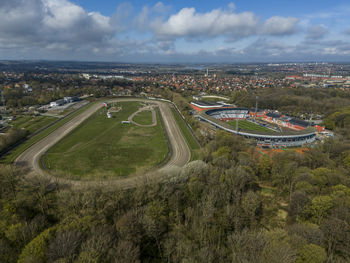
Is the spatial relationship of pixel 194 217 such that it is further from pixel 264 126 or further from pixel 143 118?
pixel 264 126

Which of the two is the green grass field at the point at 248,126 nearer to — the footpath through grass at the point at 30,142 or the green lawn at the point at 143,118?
the green lawn at the point at 143,118

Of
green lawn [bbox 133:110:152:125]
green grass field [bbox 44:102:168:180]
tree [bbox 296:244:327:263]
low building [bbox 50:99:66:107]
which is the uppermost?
low building [bbox 50:99:66:107]

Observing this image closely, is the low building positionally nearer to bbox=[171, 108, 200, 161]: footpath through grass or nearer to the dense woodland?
bbox=[171, 108, 200, 161]: footpath through grass

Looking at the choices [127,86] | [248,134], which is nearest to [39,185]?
[248,134]

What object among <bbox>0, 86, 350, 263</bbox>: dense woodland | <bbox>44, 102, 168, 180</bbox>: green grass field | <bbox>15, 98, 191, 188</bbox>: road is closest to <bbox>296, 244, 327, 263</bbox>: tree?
<bbox>0, 86, 350, 263</bbox>: dense woodland

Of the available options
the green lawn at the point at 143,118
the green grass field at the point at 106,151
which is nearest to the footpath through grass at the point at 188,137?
the green grass field at the point at 106,151

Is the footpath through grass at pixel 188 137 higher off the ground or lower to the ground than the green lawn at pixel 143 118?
lower
